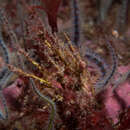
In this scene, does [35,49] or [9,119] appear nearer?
[9,119]

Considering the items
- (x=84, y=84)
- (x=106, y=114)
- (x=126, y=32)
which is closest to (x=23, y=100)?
(x=84, y=84)

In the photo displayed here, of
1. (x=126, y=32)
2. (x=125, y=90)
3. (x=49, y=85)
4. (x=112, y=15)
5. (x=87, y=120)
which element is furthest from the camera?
(x=112, y=15)

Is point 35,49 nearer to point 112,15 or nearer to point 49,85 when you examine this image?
point 49,85

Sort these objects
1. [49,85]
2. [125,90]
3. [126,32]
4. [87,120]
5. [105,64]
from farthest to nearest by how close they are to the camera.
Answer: [126,32] → [105,64] → [125,90] → [49,85] → [87,120]

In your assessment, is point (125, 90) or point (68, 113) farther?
point (125, 90)

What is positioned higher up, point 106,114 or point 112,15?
point 112,15

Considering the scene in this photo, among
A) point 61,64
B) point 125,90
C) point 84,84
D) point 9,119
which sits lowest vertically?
point 9,119

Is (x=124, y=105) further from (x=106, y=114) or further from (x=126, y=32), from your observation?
(x=126, y=32)

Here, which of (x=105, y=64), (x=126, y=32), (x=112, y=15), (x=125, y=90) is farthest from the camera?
(x=112, y=15)

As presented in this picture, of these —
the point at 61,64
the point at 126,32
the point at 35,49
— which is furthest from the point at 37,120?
the point at 126,32
